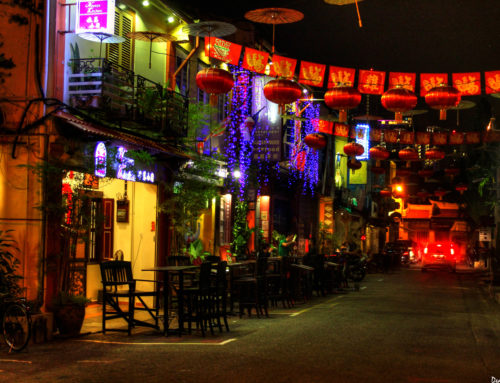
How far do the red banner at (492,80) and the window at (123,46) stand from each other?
1023 cm

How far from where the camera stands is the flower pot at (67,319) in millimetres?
12625

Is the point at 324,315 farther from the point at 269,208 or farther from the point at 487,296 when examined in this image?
the point at 269,208

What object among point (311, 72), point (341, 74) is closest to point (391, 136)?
point (341, 74)

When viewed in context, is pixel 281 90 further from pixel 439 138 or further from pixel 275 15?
pixel 439 138

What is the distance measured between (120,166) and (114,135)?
6.50 feet

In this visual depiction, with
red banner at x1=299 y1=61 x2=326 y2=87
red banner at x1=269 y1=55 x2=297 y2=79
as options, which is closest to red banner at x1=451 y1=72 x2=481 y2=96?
red banner at x1=299 y1=61 x2=326 y2=87

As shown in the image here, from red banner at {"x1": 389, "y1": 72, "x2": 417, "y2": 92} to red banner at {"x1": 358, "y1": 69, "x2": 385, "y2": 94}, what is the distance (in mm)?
291

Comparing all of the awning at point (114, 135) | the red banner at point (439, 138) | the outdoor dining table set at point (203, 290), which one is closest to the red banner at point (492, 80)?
the red banner at point (439, 138)

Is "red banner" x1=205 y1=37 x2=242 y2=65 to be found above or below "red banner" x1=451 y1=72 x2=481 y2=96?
above

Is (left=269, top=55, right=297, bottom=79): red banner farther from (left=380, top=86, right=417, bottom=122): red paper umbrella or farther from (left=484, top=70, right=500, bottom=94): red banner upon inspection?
(left=484, top=70, right=500, bottom=94): red banner

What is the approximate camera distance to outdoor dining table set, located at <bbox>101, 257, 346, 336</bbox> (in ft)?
42.3

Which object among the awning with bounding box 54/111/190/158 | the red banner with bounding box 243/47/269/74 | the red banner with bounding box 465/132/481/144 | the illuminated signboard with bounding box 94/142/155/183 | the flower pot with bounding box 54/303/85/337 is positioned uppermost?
the red banner with bounding box 243/47/269/74

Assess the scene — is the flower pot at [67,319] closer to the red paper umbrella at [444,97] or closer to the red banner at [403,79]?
the red paper umbrella at [444,97]

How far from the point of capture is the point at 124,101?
1558cm
